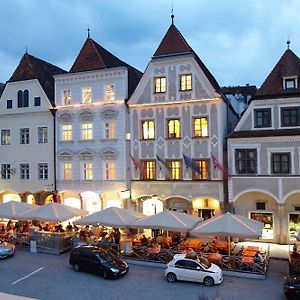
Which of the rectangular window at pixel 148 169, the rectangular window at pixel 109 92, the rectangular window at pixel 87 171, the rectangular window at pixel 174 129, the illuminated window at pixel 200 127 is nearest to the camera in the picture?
the illuminated window at pixel 200 127

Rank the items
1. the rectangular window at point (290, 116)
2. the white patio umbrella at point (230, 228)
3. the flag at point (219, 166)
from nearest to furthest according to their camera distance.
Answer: the white patio umbrella at point (230, 228), the rectangular window at point (290, 116), the flag at point (219, 166)

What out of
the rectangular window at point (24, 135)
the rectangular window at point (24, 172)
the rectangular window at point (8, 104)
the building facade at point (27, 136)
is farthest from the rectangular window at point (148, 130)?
the rectangular window at point (8, 104)

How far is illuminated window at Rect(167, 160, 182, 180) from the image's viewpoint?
29922 millimetres

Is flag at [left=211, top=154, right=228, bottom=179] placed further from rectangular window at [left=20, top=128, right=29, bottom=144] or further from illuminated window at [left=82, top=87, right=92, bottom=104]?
rectangular window at [left=20, top=128, right=29, bottom=144]

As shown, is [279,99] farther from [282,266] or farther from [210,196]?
[282,266]

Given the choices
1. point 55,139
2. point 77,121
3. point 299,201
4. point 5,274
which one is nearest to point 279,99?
point 299,201

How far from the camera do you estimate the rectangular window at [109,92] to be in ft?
105

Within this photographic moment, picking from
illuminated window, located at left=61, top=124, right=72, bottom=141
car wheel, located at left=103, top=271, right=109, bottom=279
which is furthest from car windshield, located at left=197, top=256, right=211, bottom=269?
illuminated window, located at left=61, top=124, right=72, bottom=141

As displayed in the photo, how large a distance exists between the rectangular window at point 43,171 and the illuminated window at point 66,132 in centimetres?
302

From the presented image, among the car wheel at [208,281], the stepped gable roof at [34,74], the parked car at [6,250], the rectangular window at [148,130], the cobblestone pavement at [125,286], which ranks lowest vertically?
the cobblestone pavement at [125,286]

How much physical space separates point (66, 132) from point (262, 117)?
1633 cm

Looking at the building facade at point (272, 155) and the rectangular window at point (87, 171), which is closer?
the building facade at point (272, 155)

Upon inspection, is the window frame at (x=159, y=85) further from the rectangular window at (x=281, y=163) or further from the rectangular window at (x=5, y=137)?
the rectangular window at (x=5, y=137)

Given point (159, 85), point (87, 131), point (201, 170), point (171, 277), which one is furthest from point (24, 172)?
point (171, 277)
